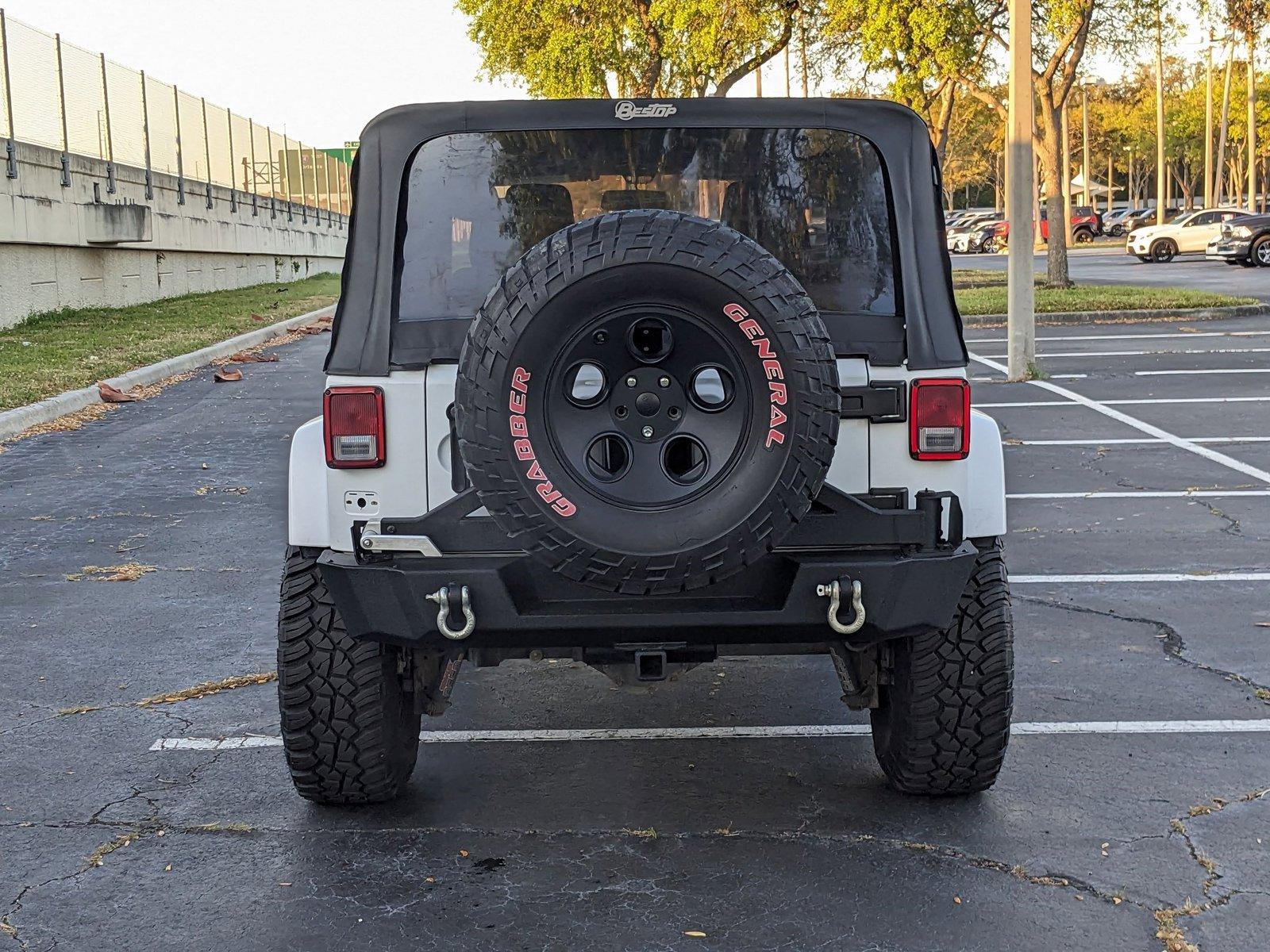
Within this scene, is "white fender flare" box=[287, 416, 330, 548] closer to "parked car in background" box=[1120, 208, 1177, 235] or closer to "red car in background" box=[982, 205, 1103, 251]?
"red car in background" box=[982, 205, 1103, 251]

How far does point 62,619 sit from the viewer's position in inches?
265

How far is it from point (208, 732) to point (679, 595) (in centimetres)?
222

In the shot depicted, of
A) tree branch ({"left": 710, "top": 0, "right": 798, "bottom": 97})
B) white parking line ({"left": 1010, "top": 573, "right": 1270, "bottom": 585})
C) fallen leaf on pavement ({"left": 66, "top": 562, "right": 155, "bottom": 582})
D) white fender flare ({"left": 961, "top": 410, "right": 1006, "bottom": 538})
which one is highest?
tree branch ({"left": 710, "top": 0, "right": 798, "bottom": 97})

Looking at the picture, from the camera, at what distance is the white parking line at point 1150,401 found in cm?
1359

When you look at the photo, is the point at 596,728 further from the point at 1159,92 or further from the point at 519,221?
the point at 1159,92

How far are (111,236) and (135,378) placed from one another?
8997mm

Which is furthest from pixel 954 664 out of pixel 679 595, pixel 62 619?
pixel 62 619

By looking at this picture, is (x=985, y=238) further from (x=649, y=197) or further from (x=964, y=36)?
(x=649, y=197)

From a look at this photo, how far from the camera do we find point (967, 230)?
63812 mm

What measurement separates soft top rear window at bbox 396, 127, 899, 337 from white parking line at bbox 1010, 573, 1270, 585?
3500 millimetres

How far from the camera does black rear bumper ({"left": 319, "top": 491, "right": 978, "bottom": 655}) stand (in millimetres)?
3689

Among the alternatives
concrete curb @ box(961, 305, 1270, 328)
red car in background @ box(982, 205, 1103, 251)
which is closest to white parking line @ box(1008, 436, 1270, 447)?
concrete curb @ box(961, 305, 1270, 328)

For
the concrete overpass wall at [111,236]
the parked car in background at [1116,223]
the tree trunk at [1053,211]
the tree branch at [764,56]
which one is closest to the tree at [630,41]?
the tree branch at [764,56]

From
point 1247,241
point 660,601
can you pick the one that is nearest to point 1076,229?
point 1247,241
